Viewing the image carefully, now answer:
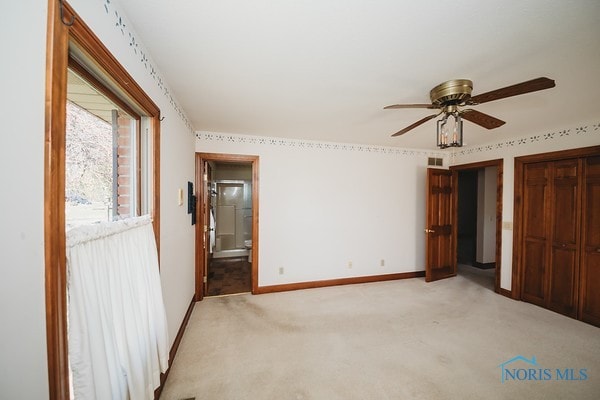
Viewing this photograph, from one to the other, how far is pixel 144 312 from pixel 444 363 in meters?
2.32

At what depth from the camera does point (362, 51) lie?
145 centimetres

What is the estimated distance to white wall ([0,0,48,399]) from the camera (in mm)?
588

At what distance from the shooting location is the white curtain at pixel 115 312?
843 millimetres

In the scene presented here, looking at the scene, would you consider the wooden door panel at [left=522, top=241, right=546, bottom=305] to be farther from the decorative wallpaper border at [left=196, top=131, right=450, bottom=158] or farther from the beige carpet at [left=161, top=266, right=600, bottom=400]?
the decorative wallpaper border at [left=196, top=131, right=450, bottom=158]

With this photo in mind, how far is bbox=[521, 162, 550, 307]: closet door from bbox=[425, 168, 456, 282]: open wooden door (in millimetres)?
984

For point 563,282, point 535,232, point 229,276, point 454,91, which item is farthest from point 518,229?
point 229,276

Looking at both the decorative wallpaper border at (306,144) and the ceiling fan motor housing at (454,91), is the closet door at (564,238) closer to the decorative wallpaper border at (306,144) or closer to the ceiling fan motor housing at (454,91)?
the decorative wallpaper border at (306,144)

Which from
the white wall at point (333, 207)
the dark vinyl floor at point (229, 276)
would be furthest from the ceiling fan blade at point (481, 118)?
the dark vinyl floor at point (229, 276)

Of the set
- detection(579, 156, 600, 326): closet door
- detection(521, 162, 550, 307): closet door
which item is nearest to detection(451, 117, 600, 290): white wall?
detection(521, 162, 550, 307): closet door

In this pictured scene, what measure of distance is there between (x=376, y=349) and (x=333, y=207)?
2.07 metres

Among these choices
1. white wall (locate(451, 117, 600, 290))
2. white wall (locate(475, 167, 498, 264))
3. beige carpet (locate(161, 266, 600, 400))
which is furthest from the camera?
white wall (locate(475, 167, 498, 264))

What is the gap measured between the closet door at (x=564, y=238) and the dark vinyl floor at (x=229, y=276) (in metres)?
4.11

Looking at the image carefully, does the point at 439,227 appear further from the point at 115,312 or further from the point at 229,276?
the point at 115,312

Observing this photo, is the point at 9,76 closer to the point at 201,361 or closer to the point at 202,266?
the point at 201,361
